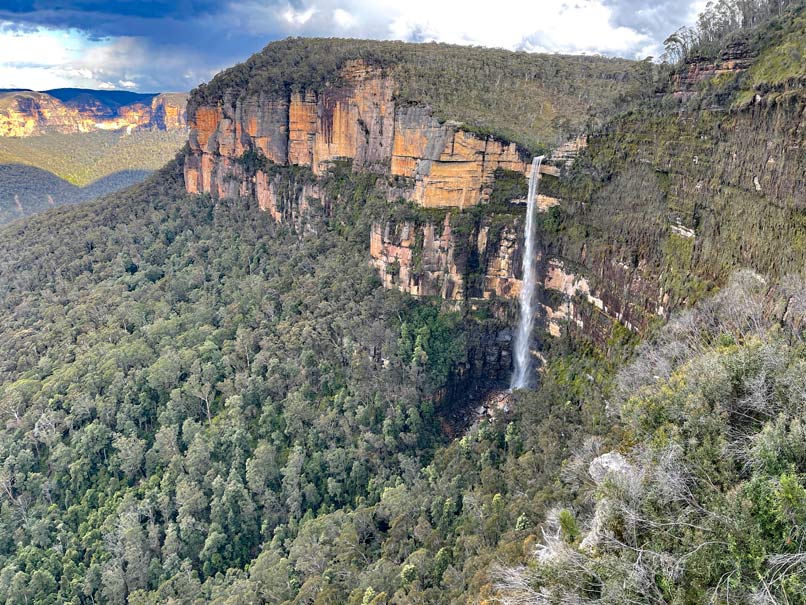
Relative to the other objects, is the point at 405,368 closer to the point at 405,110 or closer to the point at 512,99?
the point at 405,110

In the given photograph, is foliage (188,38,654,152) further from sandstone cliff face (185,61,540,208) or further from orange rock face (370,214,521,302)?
orange rock face (370,214,521,302)

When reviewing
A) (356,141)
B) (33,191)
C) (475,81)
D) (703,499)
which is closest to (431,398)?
(356,141)

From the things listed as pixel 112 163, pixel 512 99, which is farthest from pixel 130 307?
pixel 112 163

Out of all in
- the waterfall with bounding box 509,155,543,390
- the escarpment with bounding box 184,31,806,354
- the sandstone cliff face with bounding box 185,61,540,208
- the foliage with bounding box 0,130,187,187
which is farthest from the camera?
the foliage with bounding box 0,130,187,187

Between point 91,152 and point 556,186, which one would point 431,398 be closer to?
point 556,186

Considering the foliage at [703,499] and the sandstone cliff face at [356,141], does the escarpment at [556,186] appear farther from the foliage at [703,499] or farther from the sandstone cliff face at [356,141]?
the foliage at [703,499]

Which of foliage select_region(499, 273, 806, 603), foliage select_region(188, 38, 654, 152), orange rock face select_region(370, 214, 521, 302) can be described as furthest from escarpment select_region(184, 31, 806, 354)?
foliage select_region(499, 273, 806, 603)

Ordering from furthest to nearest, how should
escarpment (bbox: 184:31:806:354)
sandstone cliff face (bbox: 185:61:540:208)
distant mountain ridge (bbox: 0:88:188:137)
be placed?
distant mountain ridge (bbox: 0:88:188:137) < sandstone cliff face (bbox: 185:61:540:208) < escarpment (bbox: 184:31:806:354)

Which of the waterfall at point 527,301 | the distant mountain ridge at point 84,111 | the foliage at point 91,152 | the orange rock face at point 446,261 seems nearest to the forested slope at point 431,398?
the orange rock face at point 446,261
